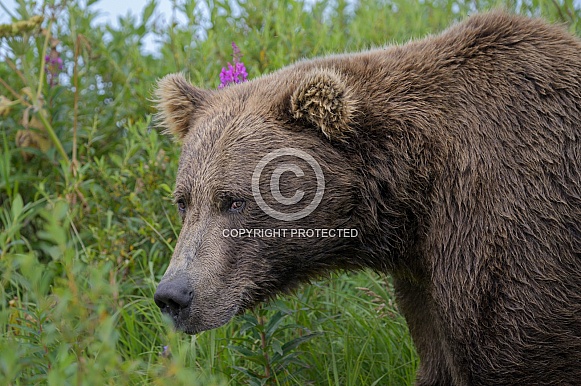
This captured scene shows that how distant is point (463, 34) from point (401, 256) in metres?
1.19

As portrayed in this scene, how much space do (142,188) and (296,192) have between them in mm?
2187

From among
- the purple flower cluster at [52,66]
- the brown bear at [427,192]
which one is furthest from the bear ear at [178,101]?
the purple flower cluster at [52,66]

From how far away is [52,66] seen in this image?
6434 millimetres

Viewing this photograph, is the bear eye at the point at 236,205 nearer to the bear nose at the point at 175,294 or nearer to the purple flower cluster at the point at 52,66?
the bear nose at the point at 175,294

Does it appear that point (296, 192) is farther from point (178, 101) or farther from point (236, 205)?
point (178, 101)

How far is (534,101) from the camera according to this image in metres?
3.67

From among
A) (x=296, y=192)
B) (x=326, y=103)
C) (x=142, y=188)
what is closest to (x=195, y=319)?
(x=296, y=192)

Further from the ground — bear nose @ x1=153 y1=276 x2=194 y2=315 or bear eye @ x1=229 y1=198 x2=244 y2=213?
Answer: bear eye @ x1=229 y1=198 x2=244 y2=213

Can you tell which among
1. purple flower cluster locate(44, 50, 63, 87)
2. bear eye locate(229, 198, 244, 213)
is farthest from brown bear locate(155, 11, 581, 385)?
purple flower cluster locate(44, 50, 63, 87)

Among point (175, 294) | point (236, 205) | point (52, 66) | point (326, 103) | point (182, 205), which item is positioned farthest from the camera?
point (52, 66)

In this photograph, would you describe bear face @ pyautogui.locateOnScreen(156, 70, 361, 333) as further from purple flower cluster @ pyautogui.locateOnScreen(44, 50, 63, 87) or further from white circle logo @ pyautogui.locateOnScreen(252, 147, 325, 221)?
purple flower cluster @ pyautogui.locateOnScreen(44, 50, 63, 87)

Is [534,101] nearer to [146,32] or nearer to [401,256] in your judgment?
[401,256]

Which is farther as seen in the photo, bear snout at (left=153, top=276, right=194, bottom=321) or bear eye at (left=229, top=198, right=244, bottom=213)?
bear eye at (left=229, top=198, right=244, bottom=213)

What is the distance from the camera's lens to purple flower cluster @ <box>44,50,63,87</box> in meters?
6.43
